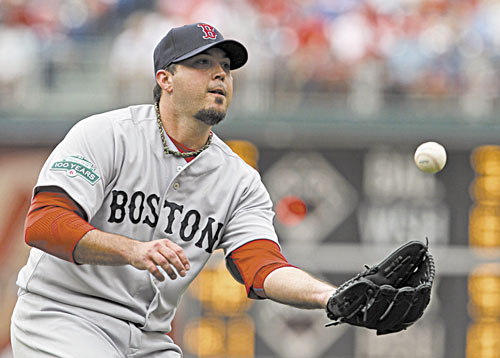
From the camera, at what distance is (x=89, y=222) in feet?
13.9

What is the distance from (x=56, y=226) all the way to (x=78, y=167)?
1.06 ft

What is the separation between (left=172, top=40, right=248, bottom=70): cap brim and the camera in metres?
4.48

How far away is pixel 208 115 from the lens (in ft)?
14.8

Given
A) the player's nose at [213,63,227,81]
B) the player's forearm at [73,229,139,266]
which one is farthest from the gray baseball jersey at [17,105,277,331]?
the player's nose at [213,63,227,81]

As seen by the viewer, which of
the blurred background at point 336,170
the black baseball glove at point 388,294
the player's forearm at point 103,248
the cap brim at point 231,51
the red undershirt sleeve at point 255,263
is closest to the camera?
the black baseball glove at point 388,294

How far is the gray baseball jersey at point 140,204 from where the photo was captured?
165 inches

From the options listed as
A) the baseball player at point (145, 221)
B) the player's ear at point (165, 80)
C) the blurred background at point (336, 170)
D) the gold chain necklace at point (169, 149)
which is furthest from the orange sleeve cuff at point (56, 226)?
the blurred background at point (336, 170)

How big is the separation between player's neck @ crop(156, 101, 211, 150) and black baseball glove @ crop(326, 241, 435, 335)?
123 cm

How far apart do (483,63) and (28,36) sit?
219 inches

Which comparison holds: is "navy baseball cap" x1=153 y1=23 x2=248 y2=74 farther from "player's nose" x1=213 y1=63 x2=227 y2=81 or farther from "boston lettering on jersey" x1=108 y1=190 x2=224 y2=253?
"boston lettering on jersey" x1=108 y1=190 x2=224 y2=253

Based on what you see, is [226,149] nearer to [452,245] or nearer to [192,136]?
[192,136]

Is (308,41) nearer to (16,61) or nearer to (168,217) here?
(16,61)

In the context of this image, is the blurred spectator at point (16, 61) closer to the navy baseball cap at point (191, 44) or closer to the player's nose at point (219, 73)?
the navy baseball cap at point (191, 44)

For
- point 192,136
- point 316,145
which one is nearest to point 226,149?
point 192,136
